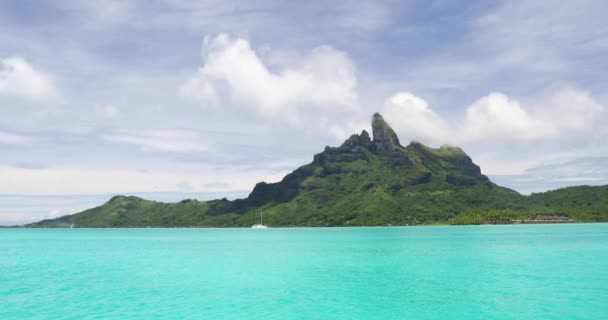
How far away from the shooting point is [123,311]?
47500 millimetres

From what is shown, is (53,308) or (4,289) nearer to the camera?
(53,308)

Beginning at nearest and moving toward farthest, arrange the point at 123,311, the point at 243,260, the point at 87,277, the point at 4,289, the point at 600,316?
the point at 600,316 < the point at 123,311 < the point at 4,289 < the point at 87,277 < the point at 243,260

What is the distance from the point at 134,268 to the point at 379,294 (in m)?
51.5

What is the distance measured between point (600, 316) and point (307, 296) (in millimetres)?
28187

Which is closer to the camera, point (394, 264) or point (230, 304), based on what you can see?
point (230, 304)

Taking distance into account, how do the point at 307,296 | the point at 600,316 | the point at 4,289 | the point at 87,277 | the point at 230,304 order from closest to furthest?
the point at 600,316, the point at 230,304, the point at 307,296, the point at 4,289, the point at 87,277

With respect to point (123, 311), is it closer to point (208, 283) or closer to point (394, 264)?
point (208, 283)

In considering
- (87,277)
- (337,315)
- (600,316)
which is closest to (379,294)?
(337,315)

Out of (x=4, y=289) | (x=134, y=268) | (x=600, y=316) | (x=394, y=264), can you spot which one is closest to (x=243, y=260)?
(x=134, y=268)

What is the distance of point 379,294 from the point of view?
178ft

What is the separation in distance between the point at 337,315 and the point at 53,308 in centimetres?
2919

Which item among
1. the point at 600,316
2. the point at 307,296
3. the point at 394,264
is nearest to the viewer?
the point at 600,316

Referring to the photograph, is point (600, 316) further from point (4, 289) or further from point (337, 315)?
point (4, 289)

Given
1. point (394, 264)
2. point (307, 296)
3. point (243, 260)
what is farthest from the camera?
point (243, 260)
